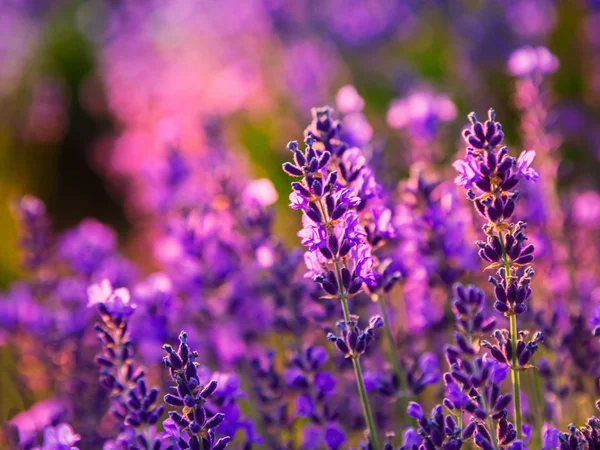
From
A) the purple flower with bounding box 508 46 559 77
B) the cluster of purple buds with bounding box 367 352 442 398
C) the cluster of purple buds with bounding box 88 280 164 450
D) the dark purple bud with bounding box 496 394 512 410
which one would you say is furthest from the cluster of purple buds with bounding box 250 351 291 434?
the purple flower with bounding box 508 46 559 77

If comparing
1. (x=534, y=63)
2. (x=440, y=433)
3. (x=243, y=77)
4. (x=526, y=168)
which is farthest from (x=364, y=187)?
(x=243, y=77)

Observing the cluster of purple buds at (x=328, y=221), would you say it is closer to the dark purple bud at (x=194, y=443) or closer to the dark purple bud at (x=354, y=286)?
the dark purple bud at (x=354, y=286)

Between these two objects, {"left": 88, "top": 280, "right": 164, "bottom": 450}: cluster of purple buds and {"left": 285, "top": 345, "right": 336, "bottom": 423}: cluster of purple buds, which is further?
{"left": 285, "top": 345, "right": 336, "bottom": 423}: cluster of purple buds

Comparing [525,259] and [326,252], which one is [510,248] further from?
[326,252]

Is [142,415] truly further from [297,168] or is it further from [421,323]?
[421,323]

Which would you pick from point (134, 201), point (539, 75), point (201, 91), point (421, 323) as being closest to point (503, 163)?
point (421, 323)

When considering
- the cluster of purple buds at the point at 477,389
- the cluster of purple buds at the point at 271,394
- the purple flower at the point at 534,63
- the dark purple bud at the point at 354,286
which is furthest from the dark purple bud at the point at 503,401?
the purple flower at the point at 534,63

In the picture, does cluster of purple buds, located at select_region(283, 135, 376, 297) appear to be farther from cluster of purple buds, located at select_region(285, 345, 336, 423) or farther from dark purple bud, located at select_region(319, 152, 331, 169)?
cluster of purple buds, located at select_region(285, 345, 336, 423)
